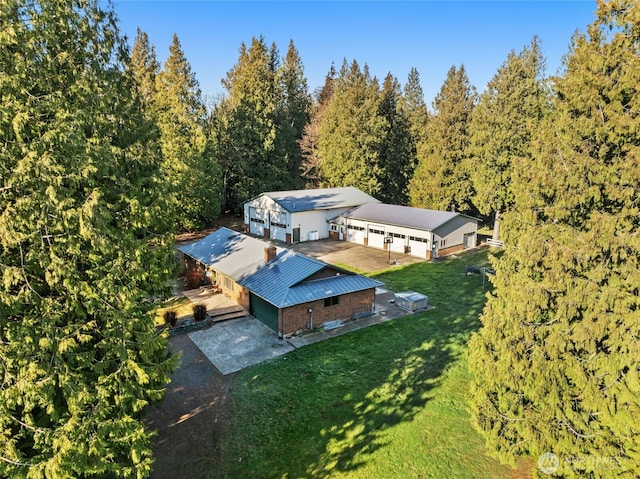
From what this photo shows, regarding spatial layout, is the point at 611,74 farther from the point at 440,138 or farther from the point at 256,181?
the point at 256,181

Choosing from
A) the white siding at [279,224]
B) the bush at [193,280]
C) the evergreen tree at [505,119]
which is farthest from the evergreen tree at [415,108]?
the bush at [193,280]

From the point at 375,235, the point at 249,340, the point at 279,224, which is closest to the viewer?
the point at 249,340

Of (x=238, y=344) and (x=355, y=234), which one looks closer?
(x=238, y=344)

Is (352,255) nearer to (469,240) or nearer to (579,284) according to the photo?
(469,240)

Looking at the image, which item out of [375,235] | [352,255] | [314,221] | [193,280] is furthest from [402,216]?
[193,280]
